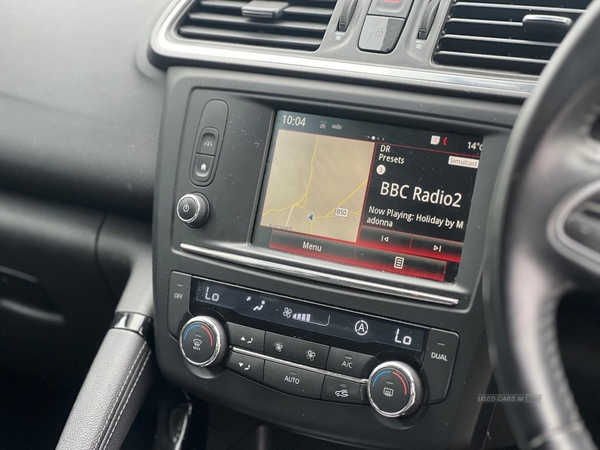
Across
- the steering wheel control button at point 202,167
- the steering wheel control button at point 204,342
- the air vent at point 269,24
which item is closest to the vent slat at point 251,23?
the air vent at point 269,24

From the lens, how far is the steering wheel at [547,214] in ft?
2.32

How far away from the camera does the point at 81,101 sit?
1.41 m

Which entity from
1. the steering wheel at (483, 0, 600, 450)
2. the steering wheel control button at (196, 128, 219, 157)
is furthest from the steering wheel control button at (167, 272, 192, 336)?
the steering wheel at (483, 0, 600, 450)

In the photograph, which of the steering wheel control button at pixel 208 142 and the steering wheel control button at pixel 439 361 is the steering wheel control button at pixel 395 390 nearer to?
the steering wheel control button at pixel 439 361

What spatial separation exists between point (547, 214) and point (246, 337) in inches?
24.9

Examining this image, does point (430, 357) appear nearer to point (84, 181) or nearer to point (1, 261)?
point (84, 181)

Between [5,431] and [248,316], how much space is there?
40.7 inches

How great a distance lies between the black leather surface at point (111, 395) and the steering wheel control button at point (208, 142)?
38cm

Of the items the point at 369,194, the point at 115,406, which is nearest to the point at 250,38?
the point at 369,194

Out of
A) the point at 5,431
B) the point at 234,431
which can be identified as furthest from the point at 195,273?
the point at 5,431

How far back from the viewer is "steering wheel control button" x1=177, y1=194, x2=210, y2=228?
121 cm

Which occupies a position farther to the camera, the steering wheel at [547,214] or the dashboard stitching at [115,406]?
the dashboard stitching at [115,406]

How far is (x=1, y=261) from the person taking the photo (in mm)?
1621

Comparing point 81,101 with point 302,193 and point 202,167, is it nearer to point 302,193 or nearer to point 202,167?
point 202,167
